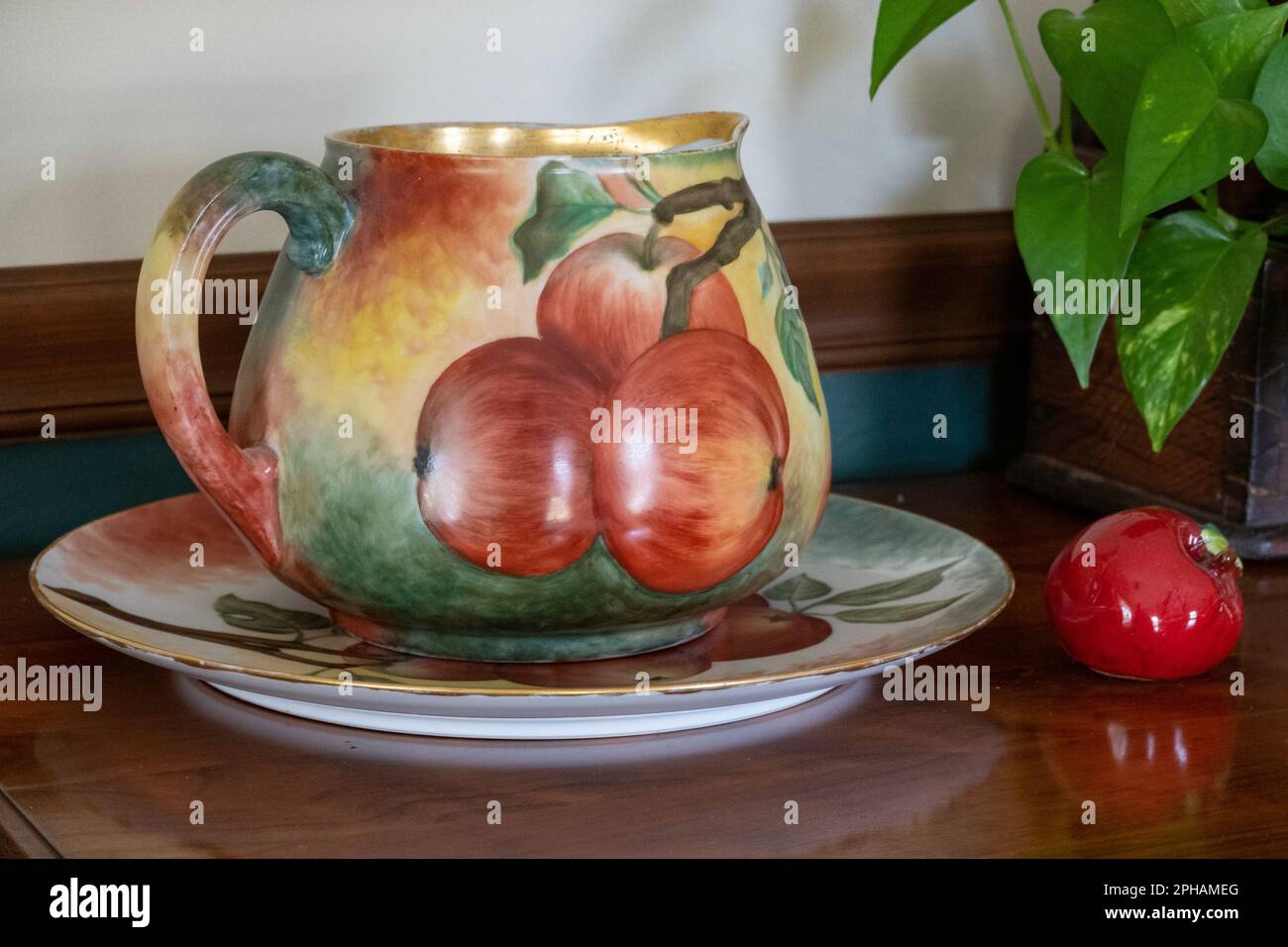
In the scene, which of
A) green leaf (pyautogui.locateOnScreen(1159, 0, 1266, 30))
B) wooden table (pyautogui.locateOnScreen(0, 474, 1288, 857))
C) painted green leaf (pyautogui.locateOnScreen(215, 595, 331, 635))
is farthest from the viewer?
green leaf (pyautogui.locateOnScreen(1159, 0, 1266, 30))

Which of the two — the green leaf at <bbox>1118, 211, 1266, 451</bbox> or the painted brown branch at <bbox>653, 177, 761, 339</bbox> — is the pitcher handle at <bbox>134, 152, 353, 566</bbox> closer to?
the painted brown branch at <bbox>653, 177, 761, 339</bbox>

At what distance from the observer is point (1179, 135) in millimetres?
565

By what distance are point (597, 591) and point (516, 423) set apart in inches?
2.3

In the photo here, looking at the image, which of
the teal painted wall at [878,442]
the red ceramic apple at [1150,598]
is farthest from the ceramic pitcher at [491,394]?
the teal painted wall at [878,442]

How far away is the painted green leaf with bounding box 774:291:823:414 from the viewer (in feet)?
1.69

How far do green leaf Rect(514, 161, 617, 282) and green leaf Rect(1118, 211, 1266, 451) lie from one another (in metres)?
0.26

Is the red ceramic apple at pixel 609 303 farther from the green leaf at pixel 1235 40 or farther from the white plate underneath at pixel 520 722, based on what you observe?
the green leaf at pixel 1235 40

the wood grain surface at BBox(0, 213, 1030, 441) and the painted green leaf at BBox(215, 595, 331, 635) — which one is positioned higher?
the wood grain surface at BBox(0, 213, 1030, 441)


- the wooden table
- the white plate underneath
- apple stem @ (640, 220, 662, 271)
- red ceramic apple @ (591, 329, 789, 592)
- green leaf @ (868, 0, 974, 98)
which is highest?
green leaf @ (868, 0, 974, 98)

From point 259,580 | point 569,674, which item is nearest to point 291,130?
point 259,580

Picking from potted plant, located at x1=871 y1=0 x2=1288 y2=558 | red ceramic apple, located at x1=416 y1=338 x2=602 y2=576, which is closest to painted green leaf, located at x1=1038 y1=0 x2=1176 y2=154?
potted plant, located at x1=871 y1=0 x2=1288 y2=558

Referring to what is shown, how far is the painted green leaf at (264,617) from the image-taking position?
1.74ft

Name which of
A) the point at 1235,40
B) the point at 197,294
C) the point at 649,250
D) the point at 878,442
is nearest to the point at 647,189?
the point at 649,250
